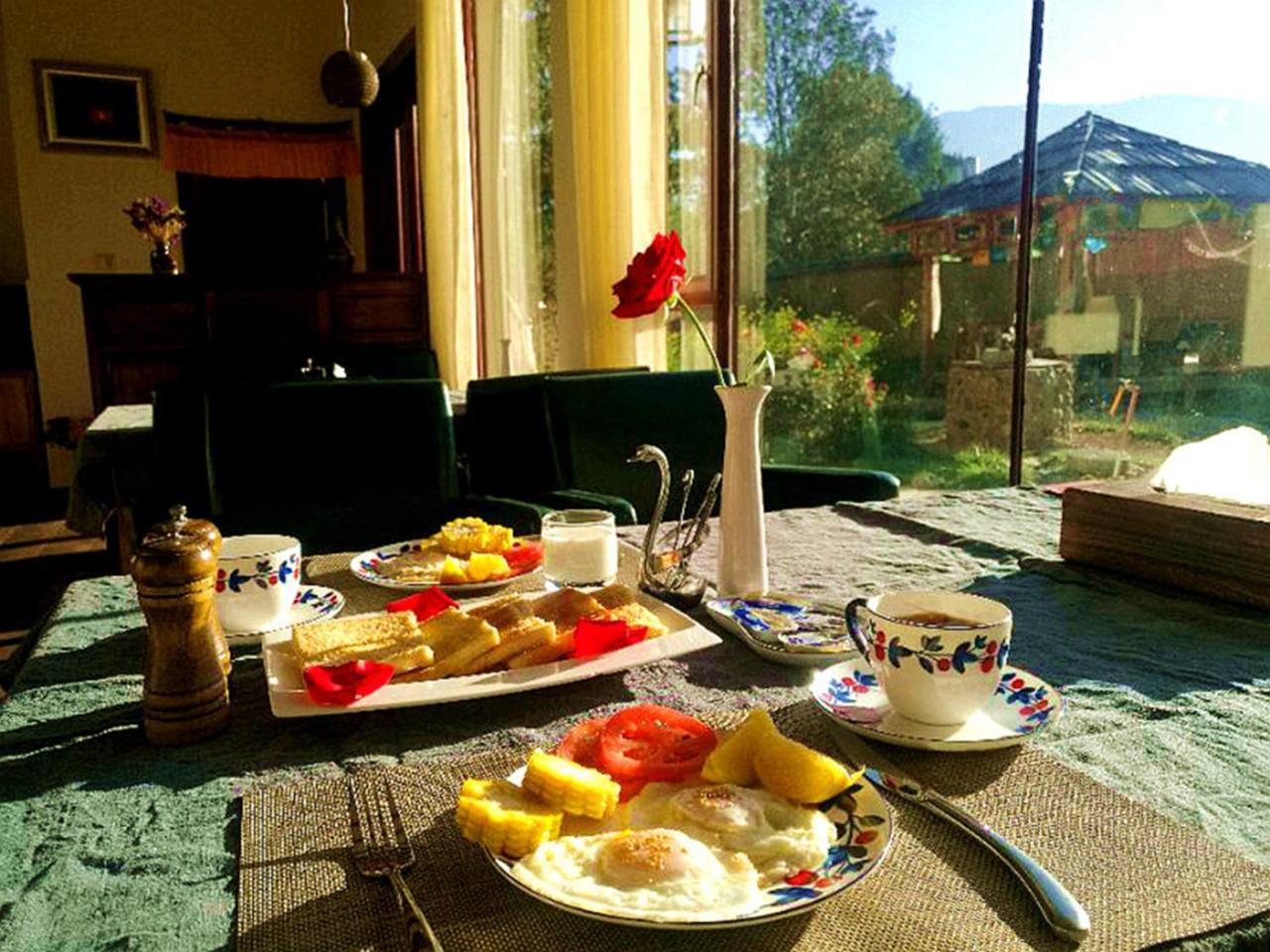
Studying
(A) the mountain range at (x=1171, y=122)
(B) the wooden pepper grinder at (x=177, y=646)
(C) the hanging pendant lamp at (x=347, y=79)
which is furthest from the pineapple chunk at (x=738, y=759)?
(C) the hanging pendant lamp at (x=347, y=79)

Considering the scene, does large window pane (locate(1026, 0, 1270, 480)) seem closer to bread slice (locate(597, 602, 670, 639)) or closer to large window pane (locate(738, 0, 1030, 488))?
large window pane (locate(738, 0, 1030, 488))

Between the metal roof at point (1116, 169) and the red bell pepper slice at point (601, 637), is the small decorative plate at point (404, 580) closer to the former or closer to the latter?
the red bell pepper slice at point (601, 637)

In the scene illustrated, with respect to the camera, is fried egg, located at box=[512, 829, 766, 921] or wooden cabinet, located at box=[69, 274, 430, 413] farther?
wooden cabinet, located at box=[69, 274, 430, 413]

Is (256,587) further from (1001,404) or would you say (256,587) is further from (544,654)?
(1001,404)

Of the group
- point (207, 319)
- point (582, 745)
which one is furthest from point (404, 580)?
point (207, 319)

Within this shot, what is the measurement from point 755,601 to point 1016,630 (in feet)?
0.80

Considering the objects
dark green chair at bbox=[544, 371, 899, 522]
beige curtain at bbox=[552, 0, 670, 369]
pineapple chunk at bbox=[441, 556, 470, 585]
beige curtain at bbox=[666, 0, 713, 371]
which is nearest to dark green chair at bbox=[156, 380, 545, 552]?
dark green chair at bbox=[544, 371, 899, 522]

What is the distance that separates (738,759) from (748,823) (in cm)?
6

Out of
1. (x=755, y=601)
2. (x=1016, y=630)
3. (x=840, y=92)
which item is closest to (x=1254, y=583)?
(x=1016, y=630)

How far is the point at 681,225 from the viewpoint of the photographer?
352 centimetres

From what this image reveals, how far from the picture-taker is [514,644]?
789 mm

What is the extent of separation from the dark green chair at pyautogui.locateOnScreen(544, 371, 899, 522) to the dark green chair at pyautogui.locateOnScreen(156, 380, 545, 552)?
0.28 metres

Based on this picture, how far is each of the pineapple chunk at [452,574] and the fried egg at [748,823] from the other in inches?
21.7

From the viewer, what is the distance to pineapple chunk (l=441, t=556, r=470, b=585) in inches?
41.6
